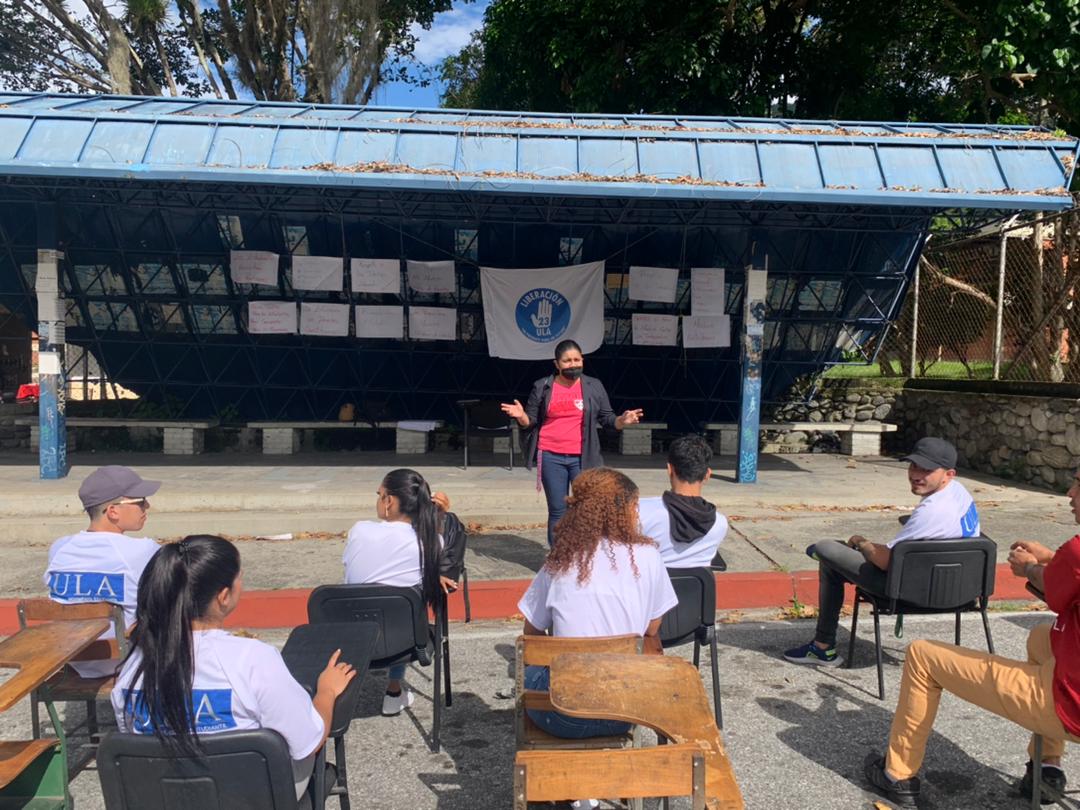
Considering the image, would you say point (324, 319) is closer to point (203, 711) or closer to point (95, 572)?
point (95, 572)

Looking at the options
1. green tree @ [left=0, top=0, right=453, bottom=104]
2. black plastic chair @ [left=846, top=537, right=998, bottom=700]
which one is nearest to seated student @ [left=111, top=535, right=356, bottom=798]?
black plastic chair @ [left=846, top=537, right=998, bottom=700]

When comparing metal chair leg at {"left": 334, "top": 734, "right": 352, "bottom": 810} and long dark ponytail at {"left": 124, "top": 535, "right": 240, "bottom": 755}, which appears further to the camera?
Result: metal chair leg at {"left": 334, "top": 734, "right": 352, "bottom": 810}

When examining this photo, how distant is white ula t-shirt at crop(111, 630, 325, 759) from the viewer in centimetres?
211

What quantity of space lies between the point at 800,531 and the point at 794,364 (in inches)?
197

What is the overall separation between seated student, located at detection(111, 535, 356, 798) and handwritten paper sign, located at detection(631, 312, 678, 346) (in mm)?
9436

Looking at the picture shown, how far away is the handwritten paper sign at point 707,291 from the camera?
10789 millimetres

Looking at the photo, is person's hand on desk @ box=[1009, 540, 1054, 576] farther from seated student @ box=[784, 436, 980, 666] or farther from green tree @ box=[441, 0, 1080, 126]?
green tree @ box=[441, 0, 1080, 126]

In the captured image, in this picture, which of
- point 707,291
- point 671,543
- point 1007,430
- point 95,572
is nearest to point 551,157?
point 707,291

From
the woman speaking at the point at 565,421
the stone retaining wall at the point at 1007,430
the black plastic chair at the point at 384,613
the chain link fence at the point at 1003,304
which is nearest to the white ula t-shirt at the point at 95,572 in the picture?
the black plastic chair at the point at 384,613

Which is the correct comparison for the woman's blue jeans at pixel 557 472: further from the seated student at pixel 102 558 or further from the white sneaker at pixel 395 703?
the seated student at pixel 102 558

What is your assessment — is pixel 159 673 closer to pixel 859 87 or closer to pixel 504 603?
pixel 504 603

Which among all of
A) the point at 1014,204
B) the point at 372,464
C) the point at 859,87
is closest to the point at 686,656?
the point at 1014,204

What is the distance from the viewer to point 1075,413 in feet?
30.6

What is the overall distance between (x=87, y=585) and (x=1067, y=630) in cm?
382
